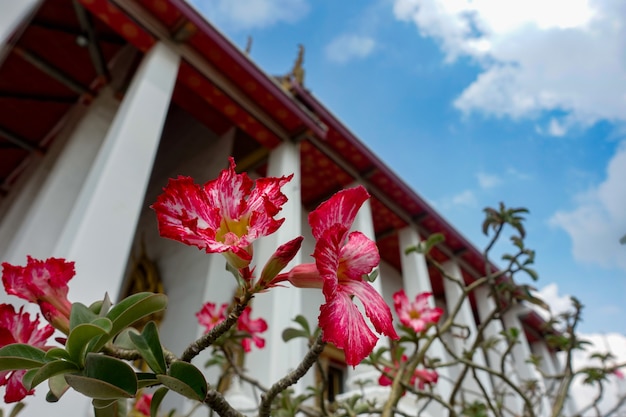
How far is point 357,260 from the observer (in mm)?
327

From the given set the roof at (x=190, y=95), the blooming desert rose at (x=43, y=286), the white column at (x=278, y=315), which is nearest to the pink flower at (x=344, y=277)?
the blooming desert rose at (x=43, y=286)

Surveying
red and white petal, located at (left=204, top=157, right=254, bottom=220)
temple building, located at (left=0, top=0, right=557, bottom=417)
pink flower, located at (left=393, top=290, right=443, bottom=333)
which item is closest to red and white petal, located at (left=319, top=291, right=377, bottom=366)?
red and white petal, located at (left=204, top=157, right=254, bottom=220)

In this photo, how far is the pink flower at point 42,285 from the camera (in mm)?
374

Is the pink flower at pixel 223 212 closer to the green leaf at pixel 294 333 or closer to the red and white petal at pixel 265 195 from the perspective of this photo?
the red and white petal at pixel 265 195

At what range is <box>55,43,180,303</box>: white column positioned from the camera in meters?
1.58

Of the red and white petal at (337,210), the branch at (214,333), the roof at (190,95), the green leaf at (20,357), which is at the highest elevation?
the roof at (190,95)

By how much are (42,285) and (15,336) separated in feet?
0.18

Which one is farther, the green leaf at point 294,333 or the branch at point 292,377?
the green leaf at point 294,333

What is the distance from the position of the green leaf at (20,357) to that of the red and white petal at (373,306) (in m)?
0.24

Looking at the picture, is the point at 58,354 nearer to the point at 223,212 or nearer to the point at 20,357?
the point at 20,357

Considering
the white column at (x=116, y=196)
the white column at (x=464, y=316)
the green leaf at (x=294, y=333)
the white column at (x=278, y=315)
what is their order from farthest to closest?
the white column at (x=464, y=316), the white column at (x=278, y=315), the white column at (x=116, y=196), the green leaf at (x=294, y=333)

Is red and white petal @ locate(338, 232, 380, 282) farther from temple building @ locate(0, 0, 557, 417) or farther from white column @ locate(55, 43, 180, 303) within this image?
white column @ locate(55, 43, 180, 303)

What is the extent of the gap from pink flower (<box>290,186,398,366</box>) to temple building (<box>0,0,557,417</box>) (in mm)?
1241

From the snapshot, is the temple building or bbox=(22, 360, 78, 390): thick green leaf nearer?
bbox=(22, 360, 78, 390): thick green leaf
